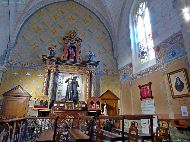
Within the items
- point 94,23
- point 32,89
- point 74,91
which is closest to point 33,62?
point 32,89

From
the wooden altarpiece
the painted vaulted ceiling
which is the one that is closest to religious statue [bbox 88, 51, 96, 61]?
the wooden altarpiece

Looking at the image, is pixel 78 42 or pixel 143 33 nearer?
pixel 143 33

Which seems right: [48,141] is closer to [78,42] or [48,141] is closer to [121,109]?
[121,109]

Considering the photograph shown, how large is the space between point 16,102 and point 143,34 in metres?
6.96

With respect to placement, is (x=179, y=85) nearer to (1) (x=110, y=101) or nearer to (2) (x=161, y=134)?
(2) (x=161, y=134)

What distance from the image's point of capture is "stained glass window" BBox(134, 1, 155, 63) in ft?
25.8

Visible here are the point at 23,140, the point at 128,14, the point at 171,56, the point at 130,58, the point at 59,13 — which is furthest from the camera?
the point at 59,13

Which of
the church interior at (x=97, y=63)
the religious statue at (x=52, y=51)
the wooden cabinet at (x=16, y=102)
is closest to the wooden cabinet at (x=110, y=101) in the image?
the church interior at (x=97, y=63)

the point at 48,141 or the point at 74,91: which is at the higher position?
the point at 74,91

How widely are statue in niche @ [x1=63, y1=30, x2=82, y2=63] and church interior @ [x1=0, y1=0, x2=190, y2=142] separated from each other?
0.06 m

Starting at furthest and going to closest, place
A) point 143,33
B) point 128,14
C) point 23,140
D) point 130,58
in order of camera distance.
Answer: point 128,14 < point 130,58 < point 143,33 < point 23,140

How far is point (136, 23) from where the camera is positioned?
9.27 metres

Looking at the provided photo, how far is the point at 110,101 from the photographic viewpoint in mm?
9609

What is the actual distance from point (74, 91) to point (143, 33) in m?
4.47
